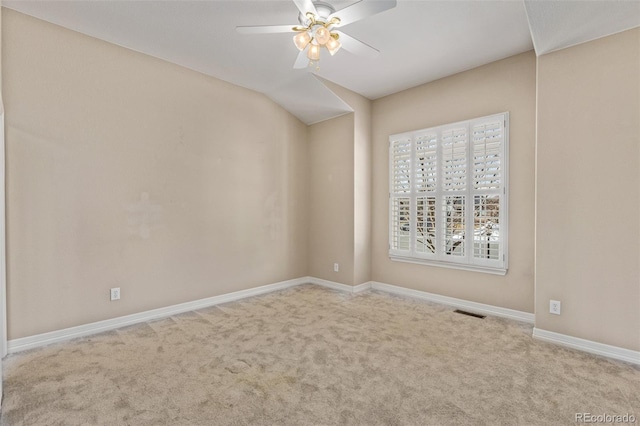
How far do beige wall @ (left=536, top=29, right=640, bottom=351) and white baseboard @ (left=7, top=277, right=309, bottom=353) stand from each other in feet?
10.9

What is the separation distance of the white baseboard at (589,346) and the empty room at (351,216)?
11mm

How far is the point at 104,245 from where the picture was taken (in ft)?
10.4

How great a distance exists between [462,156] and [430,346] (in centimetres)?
226

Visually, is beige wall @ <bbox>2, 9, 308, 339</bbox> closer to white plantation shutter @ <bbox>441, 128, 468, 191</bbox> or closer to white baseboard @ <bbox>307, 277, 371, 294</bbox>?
white baseboard @ <bbox>307, 277, 371, 294</bbox>

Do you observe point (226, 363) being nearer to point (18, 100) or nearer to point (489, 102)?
point (18, 100)

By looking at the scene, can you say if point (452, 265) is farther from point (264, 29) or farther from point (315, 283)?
point (264, 29)

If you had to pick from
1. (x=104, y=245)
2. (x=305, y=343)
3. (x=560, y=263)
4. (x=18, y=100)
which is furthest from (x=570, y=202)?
(x=18, y=100)

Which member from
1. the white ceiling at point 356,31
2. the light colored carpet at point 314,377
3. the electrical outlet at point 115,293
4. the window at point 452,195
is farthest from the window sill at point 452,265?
the electrical outlet at point 115,293

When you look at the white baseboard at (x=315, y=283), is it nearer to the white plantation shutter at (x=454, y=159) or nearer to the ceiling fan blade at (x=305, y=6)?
the white plantation shutter at (x=454, y=159)

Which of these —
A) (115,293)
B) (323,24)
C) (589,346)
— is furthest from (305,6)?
(589,346)

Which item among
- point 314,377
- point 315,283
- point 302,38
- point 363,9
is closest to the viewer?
point 363,9

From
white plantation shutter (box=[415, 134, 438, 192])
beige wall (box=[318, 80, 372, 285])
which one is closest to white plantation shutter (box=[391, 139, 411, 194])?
white plantation shutter (box=[415, 134, 438, 192])

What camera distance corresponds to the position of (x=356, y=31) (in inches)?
119

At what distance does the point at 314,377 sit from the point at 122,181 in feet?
8.70
